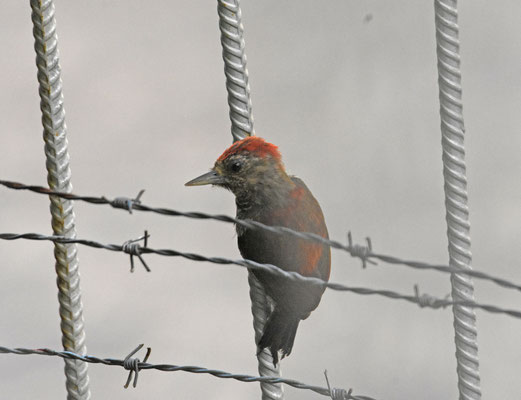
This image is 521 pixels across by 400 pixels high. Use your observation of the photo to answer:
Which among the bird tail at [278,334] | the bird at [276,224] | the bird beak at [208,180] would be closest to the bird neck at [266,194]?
the bird at [276,224]

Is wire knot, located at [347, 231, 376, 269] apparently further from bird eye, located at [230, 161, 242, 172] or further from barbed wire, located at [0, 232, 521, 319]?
bird eye, located at [230, 161, 242, 172]

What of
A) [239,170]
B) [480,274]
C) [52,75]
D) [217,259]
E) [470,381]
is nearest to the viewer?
[480,274]

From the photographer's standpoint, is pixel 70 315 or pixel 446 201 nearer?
pixel 446 201

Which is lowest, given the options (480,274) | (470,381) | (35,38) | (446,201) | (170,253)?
(470,381)

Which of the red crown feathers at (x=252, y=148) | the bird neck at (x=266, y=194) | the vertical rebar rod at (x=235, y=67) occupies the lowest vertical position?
the bird neck at (x=266, y=194)

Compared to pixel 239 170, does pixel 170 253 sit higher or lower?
lower

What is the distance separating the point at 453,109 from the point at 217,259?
1316 mm

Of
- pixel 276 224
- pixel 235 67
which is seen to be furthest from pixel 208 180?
pixel 235 67

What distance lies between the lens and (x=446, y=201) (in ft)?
12.6

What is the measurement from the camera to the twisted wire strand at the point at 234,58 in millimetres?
4211

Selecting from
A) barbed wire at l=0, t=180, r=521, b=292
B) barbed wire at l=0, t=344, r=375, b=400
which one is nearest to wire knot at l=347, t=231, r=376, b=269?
barbed wire at l=0, t=180, r=521, b=292

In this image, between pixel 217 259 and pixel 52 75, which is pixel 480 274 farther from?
pixel 52 75

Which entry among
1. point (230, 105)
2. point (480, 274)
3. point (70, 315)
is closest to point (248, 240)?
point (230, 105)

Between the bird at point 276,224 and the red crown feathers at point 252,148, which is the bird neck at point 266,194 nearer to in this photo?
the bird at point 276,224
